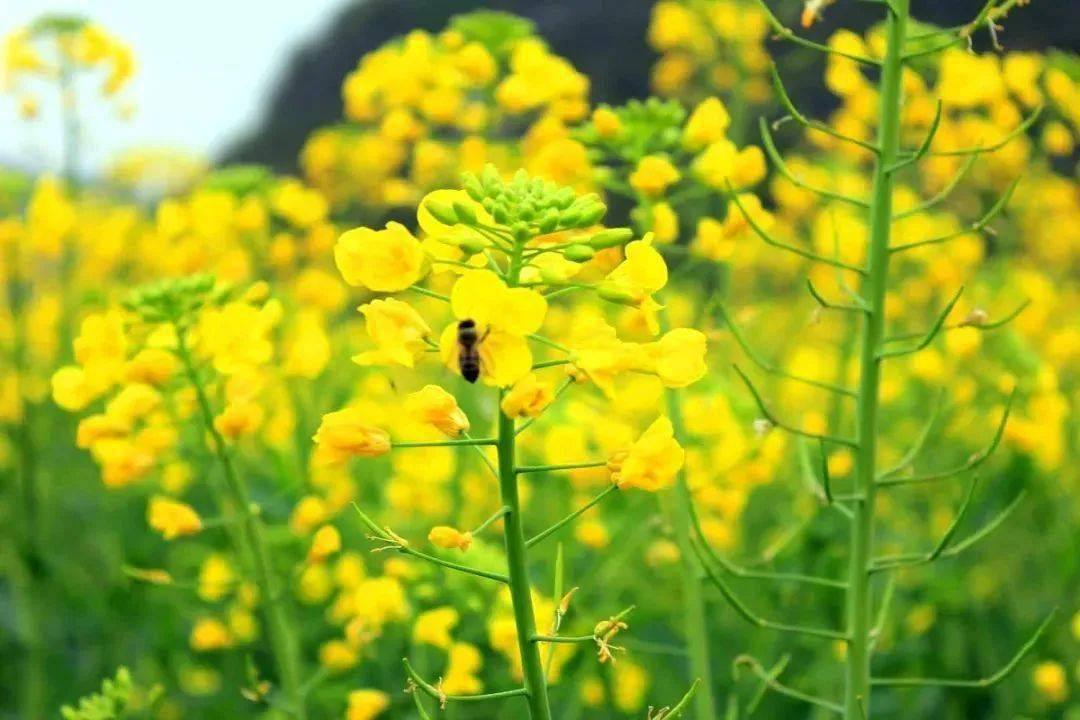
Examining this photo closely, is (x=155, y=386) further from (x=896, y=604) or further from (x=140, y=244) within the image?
(x=140, y=244)

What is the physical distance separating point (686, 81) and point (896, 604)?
9.80 feet

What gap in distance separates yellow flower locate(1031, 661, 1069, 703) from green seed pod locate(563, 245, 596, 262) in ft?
6.56

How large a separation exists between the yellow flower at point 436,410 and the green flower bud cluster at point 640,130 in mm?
A: 1020

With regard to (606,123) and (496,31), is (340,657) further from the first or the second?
(496,31)

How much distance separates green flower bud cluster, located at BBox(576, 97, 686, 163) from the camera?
239 cm

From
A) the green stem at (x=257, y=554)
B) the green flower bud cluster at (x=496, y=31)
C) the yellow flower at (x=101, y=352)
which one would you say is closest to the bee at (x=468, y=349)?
the green stem at (x=257, y=554)

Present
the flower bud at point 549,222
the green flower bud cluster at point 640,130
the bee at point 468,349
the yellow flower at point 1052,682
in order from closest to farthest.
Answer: the bee at point 468,349, the flower bud at point 549,222, the green flower bud cluster at point 640,130, the yellow flower at point 1052,682

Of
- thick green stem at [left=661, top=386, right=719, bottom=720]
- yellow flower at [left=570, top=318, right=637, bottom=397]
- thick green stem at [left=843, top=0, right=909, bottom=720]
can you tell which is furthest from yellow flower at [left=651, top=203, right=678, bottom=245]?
yellow flower at [left=570, top=318, right=637, bottom=397]

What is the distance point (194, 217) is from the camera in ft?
13.0

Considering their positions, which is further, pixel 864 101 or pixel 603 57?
pixel 603 57

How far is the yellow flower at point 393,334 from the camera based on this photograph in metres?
1.47

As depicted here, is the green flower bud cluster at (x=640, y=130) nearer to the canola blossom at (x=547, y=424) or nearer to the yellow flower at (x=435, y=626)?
the canola blossom at (x=547, y=424)

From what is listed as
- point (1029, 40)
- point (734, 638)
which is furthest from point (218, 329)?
point (1029, 40)

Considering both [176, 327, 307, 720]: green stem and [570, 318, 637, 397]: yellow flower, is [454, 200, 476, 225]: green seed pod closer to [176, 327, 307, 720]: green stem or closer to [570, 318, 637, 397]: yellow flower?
[570, 318, 637, 397]: yellow flower
